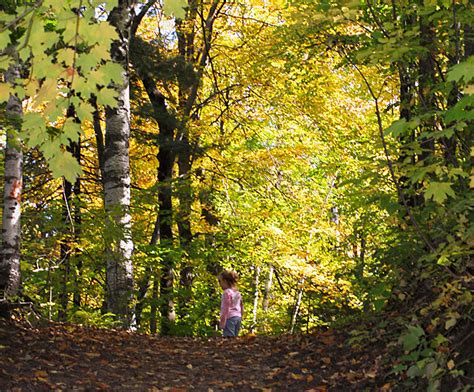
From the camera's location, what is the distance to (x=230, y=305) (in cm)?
948

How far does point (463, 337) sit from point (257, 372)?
8.87ft

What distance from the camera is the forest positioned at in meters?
3.33

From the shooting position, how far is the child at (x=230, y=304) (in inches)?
372

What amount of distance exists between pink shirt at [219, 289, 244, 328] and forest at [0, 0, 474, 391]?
74 cm

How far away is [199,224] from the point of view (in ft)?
48.1

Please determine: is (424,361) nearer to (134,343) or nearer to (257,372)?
(257,372)

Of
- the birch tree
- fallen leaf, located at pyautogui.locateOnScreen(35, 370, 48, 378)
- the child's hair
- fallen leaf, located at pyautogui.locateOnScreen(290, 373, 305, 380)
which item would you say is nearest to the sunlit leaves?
fallen leaf, located at pyautogui.locateOnScreen(35, 370, 48, 378)

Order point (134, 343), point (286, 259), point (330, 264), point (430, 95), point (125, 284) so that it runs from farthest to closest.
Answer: point (330, 264) < point (286, 259) < point (125, 284) < point (134, 343) < point (430, 95)

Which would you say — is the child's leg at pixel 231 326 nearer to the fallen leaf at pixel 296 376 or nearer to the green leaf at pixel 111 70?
the fallen leaf at pixel 296 376

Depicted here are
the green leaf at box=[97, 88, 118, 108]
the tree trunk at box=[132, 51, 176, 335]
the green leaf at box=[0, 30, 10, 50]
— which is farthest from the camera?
the tree trunk at box=[132, 51, 176, 335]

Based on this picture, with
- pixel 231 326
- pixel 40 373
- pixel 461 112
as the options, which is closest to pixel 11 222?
pixel 40 373

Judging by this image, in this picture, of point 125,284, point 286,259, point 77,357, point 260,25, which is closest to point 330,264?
point 286,259

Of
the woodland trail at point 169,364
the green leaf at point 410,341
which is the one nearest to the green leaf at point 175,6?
the green leaf at point 410,341

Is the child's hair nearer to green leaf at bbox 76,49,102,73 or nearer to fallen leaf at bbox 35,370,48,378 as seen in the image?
fallen leaf at bbox 35,370,48,378
